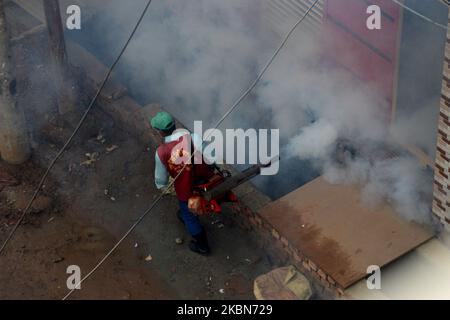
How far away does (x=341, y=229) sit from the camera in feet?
29.7

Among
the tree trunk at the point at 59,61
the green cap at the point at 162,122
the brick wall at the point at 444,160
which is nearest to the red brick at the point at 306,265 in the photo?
the brick wall at the point at 444,160

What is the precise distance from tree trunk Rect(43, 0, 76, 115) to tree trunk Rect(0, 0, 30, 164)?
0.90m

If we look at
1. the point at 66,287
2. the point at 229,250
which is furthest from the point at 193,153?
the point at 66,287

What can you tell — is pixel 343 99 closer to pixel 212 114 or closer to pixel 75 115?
pixel 212 114

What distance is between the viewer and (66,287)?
915 centimetres

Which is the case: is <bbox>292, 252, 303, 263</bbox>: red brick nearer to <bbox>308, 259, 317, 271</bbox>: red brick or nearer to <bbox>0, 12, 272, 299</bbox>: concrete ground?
<bbox>308, 259, 317, 271</bbox>: red brick

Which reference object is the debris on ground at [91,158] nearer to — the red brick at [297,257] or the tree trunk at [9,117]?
the tree trunk at [9,117]

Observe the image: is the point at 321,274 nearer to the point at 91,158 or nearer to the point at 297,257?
the point at 297,257

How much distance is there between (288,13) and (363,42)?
1662 millimetres

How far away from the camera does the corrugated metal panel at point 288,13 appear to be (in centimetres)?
1081


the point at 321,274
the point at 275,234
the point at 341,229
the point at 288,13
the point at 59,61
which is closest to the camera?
the point at 321,274

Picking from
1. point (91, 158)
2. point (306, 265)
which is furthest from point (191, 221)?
point (91, 158)

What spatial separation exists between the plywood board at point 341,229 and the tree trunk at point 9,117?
3.21 metres

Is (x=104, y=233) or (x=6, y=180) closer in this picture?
Result: (x=104, y=233)
